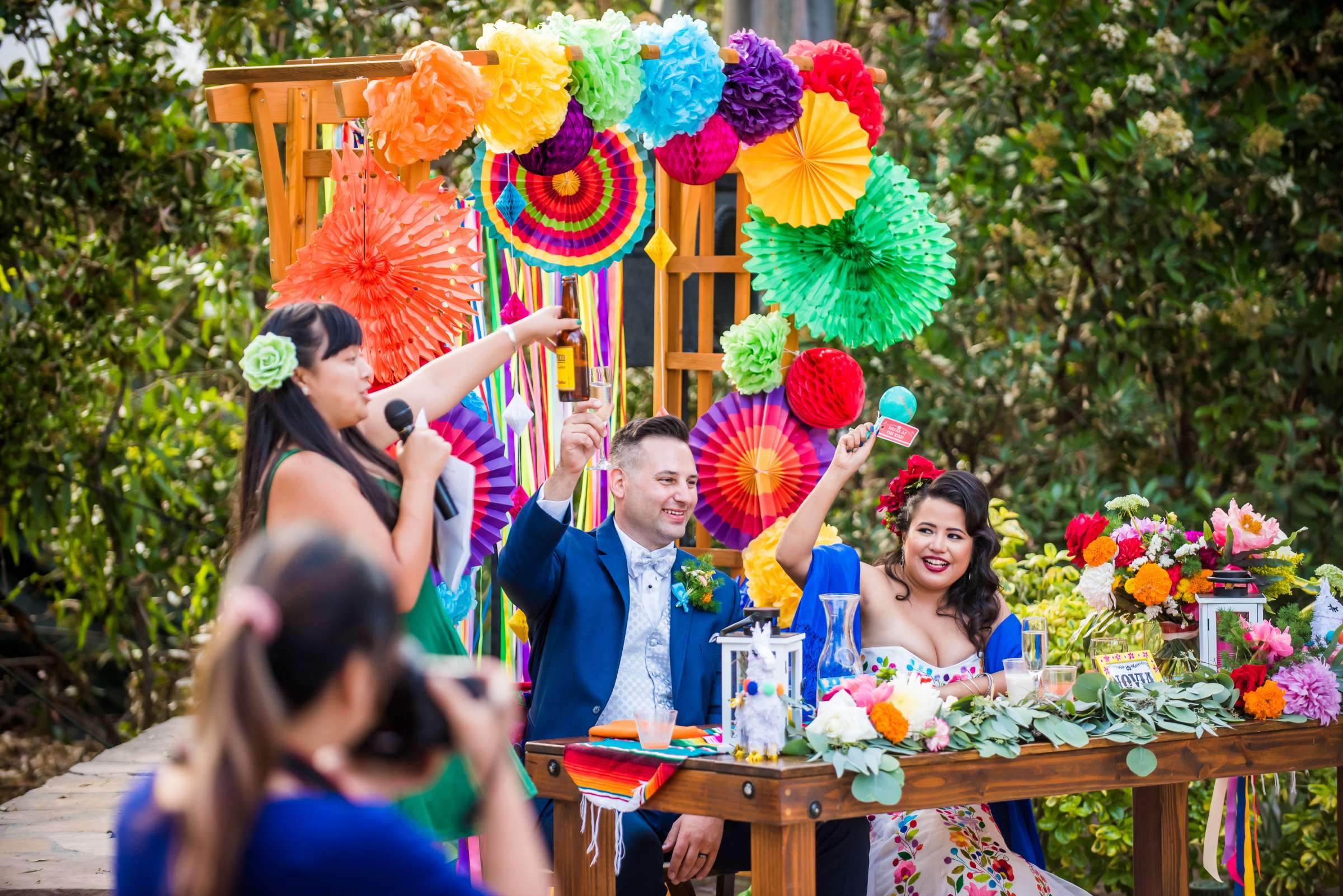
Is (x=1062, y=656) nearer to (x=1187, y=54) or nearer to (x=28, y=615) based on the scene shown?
(x=1187, y=54)

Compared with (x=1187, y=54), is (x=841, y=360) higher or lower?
lower

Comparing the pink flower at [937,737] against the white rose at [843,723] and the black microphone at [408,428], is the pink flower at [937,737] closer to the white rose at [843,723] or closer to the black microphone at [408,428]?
the white rose at [843,723]

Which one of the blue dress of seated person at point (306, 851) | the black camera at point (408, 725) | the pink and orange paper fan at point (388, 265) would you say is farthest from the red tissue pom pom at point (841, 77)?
the blue dress of seated person at point (306, 851)

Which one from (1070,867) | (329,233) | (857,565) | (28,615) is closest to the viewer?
(329,233)

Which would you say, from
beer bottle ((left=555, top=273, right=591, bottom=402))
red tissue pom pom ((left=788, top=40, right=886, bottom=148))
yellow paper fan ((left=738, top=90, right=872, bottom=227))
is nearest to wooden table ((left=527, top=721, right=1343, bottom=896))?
beer bottle ((left=555, top=273, right=591, bottom=402))

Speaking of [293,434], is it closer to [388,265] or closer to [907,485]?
[388,265]

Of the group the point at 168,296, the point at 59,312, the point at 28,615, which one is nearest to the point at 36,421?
the point at 59,312

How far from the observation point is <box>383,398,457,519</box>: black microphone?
101 inches

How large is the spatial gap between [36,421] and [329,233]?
10.4ft

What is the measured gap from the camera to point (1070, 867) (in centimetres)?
485

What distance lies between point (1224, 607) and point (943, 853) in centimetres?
86

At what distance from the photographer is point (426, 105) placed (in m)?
3.12

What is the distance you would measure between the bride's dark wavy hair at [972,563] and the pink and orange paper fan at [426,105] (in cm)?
141

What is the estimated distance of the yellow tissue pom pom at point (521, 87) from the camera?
3.29 metres
